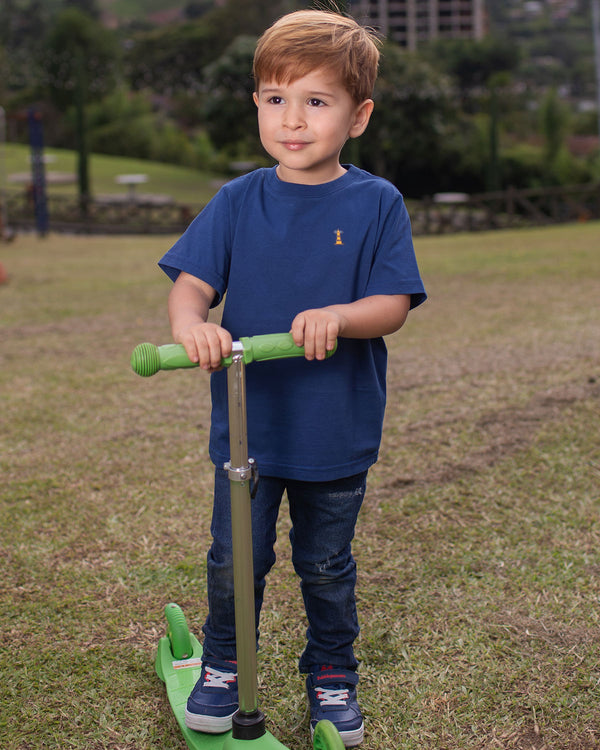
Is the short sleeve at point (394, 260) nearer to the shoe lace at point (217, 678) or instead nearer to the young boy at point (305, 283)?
the young boy at point (305, 283)

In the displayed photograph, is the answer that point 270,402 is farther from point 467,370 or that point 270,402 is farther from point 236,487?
point 467,370

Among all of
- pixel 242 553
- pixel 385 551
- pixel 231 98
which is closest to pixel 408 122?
pixel 231 98

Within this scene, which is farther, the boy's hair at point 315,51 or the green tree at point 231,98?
the green tree at point 231,98

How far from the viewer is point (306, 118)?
184 centimetres

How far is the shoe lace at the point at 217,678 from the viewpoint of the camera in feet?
6.96

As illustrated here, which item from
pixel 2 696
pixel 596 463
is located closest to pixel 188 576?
pixel 2 696

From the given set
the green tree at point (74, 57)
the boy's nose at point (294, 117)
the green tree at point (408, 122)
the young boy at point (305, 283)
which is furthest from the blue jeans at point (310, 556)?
the green tree at point (74, 57)

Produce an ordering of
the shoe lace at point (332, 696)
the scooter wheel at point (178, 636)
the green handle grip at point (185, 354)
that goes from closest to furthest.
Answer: the green handle grip at point (185, 354) → the shoe lace at point (332, 696) → the scooter wheel at point (178, 636)

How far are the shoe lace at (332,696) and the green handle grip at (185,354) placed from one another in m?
0.96

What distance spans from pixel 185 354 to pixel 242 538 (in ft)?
1.35

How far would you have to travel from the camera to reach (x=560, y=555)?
3.01 meters

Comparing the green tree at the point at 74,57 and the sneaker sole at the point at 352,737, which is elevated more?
the green tree at the point at 74,57

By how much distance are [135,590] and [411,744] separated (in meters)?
1.11

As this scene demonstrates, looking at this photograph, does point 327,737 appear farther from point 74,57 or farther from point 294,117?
point 74,57
